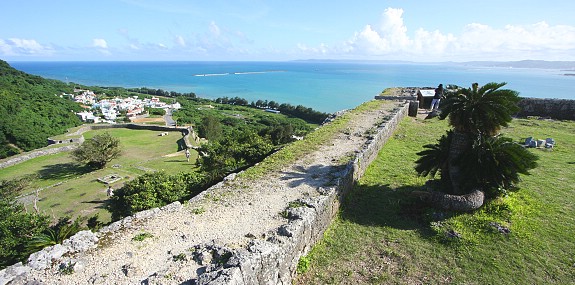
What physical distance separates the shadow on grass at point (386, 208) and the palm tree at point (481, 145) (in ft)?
3.58

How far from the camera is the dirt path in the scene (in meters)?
5.01

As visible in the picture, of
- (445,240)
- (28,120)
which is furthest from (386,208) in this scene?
(28,120)

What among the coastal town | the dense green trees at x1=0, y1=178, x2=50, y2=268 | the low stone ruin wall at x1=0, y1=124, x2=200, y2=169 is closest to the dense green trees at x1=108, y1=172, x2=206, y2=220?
the dense green trees at x1=0, y1=178, x2=50, y2=268

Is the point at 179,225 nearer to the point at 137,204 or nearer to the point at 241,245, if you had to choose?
the point at 241,245

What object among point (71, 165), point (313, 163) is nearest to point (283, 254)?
point (313, 163)

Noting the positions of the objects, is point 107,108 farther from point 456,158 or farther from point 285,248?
point 456,158

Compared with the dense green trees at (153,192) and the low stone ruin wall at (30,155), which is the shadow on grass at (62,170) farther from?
the dense green trees at (153,192)

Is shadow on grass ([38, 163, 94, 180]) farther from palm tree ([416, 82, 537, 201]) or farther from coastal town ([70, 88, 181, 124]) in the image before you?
coastal town ([70, 88, 181, 124])

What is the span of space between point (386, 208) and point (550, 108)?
702 inches

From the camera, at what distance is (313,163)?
998cm

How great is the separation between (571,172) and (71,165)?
34948 millimetres

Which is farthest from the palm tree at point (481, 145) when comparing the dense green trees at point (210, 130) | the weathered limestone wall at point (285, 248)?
the dense green trees at point (210, 130)

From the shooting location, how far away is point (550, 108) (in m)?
18.7

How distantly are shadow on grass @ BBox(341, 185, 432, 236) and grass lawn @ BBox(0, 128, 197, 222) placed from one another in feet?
45.1
